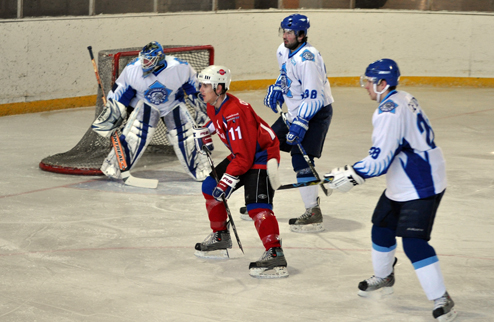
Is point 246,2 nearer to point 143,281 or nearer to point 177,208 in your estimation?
point 177,208

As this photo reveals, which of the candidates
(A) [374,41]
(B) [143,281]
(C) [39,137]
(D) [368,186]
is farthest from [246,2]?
(B) [143,281]

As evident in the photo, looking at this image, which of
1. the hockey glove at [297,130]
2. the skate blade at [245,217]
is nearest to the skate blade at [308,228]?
the skate blade at [245,217]

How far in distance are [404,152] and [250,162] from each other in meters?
0.79

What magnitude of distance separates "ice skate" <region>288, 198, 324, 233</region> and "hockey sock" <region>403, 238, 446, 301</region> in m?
1.34

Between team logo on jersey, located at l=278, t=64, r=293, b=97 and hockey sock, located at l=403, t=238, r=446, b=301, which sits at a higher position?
team logo on jersey, located at l=278, t=64, r=293, b=97

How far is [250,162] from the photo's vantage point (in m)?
3.41

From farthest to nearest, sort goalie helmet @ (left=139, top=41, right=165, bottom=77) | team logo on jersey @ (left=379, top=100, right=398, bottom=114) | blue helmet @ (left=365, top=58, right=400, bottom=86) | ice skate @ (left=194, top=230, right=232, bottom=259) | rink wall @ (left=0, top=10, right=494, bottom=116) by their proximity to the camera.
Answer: rink wall @ (left=0, top=10, right=494, bottom=116)
goalie helmet @ (left=139, top=41, right=165, bottom=77)
ice skate @ (left=194, top=230, right=232, bottom=259)
blue helmet @ (left=365, top=58, right=400, bottom=86)
team logo on jersey @ (left=379, top=100, right=398, bottom=114)

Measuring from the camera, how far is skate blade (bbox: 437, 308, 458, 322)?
2.88m

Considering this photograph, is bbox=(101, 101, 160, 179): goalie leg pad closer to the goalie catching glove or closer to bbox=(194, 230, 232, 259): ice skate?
the goalie catching glove

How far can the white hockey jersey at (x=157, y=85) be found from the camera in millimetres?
5242

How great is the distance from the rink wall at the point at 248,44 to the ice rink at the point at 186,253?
1849mm

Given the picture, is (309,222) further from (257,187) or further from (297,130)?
(257,187)

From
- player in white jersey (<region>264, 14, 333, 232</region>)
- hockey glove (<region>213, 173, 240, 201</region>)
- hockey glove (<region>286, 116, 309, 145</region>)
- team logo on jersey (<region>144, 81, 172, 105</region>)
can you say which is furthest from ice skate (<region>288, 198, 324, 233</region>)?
team logo on jersey (<region>144, 81, 172, 105</region>)

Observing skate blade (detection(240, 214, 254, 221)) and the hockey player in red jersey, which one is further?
skate blade (detection(240, 214, 254, 221))
